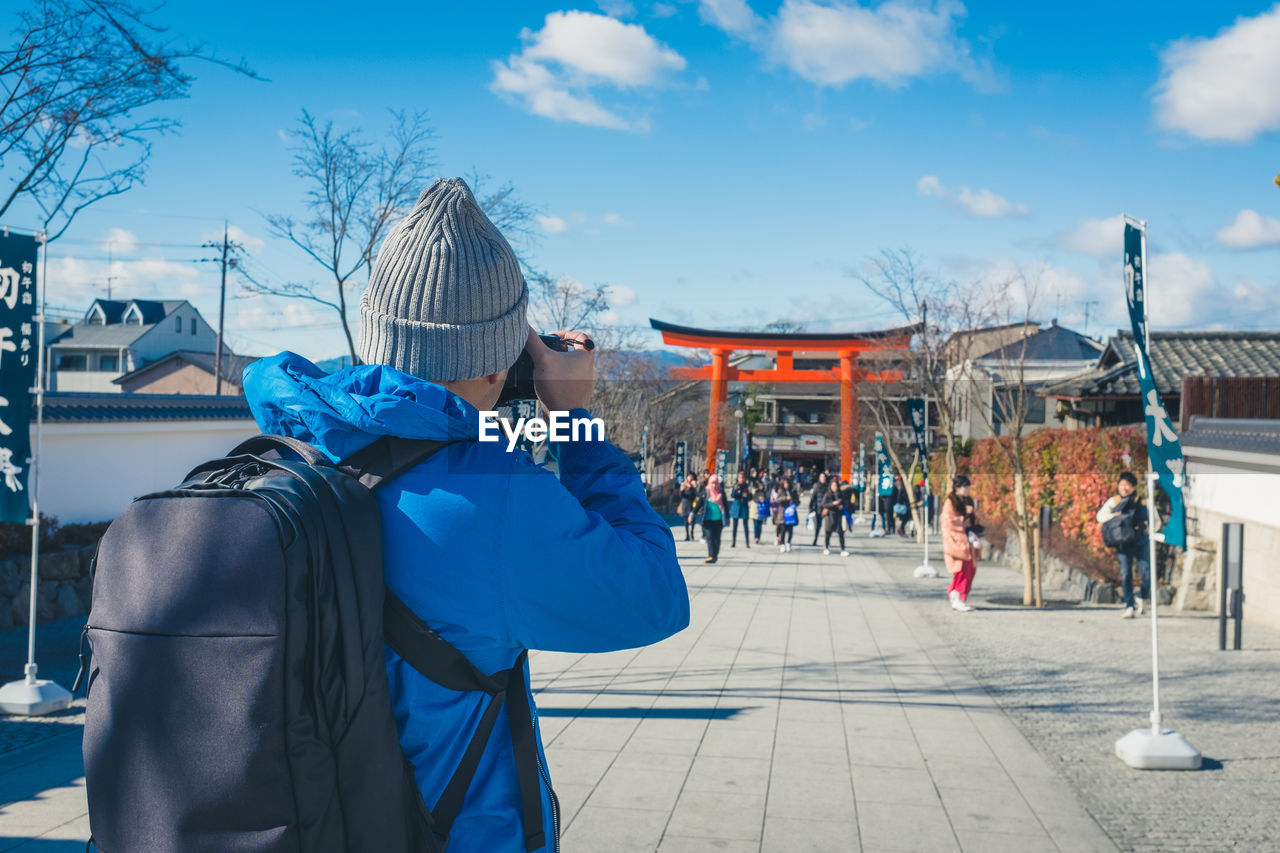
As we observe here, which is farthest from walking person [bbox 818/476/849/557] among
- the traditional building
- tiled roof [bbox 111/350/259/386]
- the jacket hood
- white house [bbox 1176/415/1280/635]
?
tiled roof [bbox 111/350/259/386]

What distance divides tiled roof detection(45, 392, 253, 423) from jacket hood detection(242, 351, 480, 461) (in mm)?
12706

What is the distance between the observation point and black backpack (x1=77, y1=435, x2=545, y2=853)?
1.15 m

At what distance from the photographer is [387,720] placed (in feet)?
4.17

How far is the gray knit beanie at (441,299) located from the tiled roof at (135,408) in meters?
12.8

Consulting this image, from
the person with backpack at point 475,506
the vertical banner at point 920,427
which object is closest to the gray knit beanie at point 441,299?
the person with backpack at point 475,506

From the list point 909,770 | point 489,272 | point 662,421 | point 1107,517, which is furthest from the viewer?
point 662,421

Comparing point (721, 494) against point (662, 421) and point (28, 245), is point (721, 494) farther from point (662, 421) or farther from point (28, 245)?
point (662, 421)

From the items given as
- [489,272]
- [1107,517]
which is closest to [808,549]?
[1107,517]

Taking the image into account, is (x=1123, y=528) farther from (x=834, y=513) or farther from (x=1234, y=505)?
(x=834, y=513)

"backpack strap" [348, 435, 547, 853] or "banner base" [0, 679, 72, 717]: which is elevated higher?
"backpack strap" [348, 435, 547, 853]

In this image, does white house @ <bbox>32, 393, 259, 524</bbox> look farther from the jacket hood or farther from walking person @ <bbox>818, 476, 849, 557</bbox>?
walking person @ <bbox>818, 476, 849, 557</bbox>

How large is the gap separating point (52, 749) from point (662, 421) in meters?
27.0

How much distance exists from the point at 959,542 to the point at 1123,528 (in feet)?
5.81

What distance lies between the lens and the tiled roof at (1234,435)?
9.59 metres
